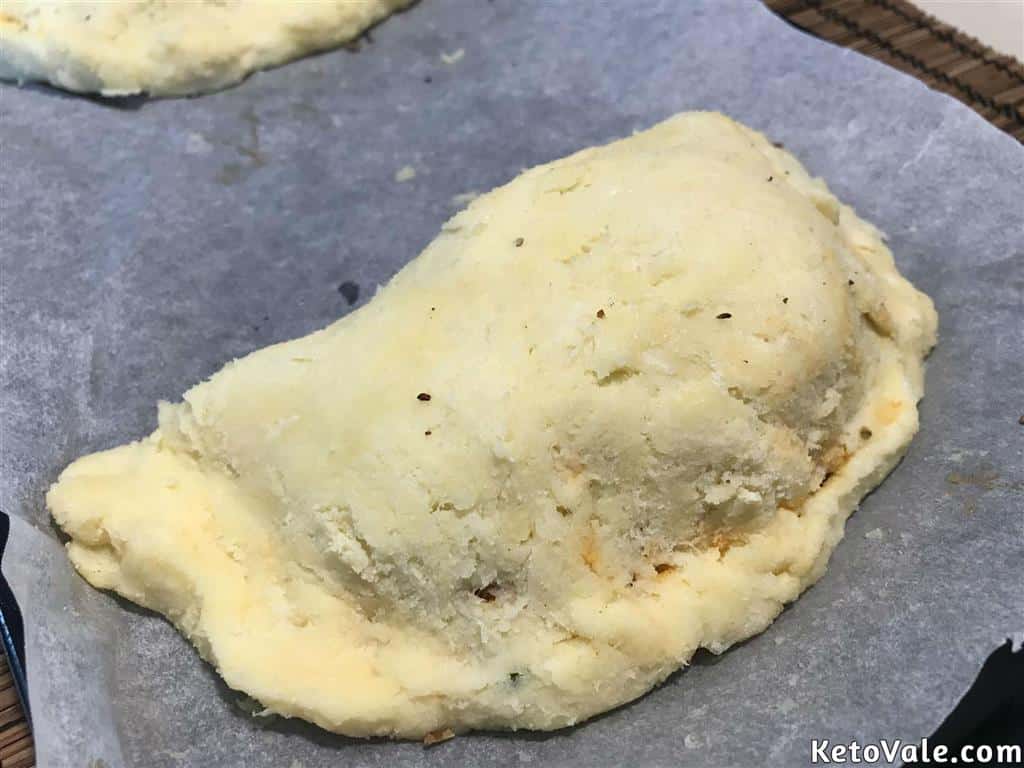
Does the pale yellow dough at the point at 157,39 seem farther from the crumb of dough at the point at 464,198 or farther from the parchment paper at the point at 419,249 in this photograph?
the crumb of dough at the point at 464,198

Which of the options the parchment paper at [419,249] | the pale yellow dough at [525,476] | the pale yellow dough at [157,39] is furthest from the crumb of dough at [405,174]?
the pale yellow dough at [525,476]

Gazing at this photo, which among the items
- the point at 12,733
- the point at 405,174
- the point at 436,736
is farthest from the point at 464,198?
the point at 12,733

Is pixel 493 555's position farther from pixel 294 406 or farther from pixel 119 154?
pixel 119 154

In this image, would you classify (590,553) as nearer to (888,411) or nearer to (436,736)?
(436,736)

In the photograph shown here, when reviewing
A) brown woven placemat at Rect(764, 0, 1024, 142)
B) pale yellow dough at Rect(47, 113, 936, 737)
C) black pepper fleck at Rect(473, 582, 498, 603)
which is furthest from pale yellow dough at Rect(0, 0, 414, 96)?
black pepper fleck at Rect(473, 582, 498, 603)

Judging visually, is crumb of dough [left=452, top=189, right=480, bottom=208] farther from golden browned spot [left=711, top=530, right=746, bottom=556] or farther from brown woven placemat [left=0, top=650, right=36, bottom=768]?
brown woven placemat [left=0, top=650, right=36, bottom=768]
